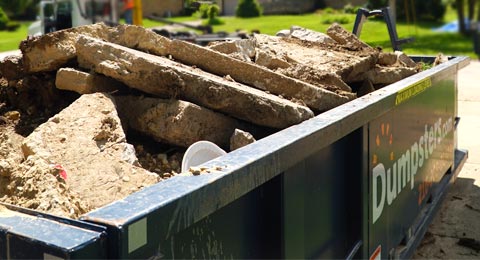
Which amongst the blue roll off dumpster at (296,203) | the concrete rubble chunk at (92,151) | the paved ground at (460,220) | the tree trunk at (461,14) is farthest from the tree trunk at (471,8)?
the paved ground at (460,220)

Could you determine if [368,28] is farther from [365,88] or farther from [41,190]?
[41,190]

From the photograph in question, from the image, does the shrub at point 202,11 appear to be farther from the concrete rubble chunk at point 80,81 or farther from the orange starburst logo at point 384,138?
the orange starburst logo at point 384,138

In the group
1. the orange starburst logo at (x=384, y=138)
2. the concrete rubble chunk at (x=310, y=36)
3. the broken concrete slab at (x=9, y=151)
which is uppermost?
the concrete rubble chunk at (x=310, y=36)

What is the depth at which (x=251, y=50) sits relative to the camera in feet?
13.5

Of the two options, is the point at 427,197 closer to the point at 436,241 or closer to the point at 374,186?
the point at 436,241

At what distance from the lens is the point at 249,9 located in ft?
23.0

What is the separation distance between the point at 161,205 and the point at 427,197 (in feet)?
11.3

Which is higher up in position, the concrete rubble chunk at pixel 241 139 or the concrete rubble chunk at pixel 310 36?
the concrete rubble chunk at pixel 310 36

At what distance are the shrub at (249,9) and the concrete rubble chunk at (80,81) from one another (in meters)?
3.45

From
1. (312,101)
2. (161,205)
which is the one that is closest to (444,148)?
(312,101)

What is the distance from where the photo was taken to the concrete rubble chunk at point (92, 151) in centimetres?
232

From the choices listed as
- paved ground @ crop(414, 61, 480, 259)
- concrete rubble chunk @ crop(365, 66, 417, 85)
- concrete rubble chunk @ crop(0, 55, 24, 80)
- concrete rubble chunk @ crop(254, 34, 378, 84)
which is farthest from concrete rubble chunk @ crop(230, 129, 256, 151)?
paved ground @ crop(414, 61, 480, 259)

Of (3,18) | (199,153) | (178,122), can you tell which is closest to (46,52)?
(178,122)

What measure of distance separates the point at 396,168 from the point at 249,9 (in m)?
3.52
